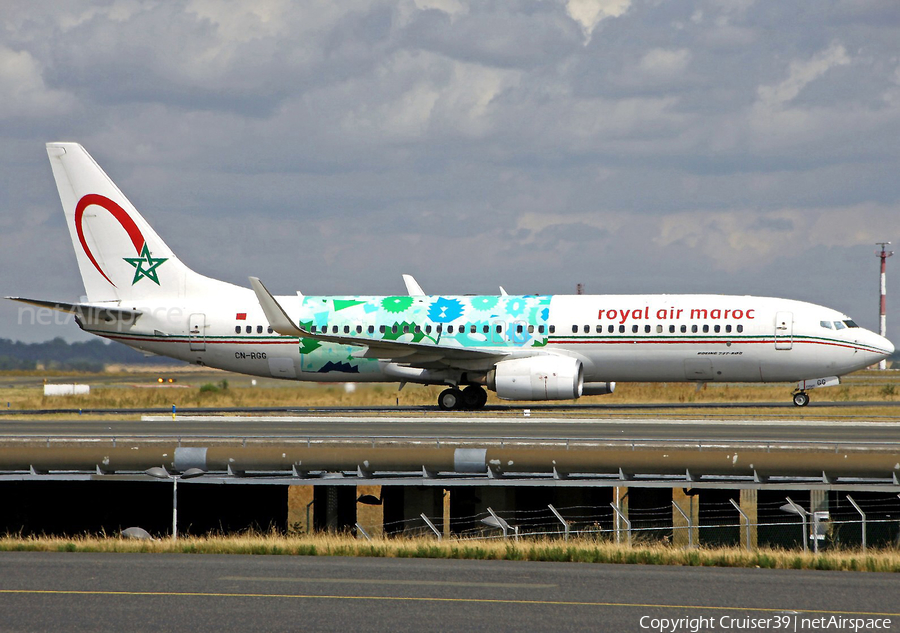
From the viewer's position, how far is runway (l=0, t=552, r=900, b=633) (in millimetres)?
11242

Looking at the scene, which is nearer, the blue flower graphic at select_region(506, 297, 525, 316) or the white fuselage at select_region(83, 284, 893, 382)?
the white fuselage at select_region(83, 284, 893, 382)

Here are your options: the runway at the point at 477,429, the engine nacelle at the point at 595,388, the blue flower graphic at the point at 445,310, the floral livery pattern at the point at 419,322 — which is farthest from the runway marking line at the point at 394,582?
the engine nacelle at the point at 595,388

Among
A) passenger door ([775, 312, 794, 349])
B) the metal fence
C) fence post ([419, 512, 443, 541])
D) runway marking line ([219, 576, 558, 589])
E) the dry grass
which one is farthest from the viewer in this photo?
passenger door ([775, 312, 794, 349])

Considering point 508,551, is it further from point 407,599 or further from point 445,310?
point 445,310

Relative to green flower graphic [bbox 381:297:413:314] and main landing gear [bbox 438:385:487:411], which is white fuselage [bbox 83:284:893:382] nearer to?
green flower graphic [bbox 381:297:413:314]

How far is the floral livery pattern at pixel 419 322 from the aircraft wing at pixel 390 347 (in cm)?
70

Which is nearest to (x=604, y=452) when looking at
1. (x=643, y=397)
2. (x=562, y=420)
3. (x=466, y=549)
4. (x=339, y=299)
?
(x=466, y=549)

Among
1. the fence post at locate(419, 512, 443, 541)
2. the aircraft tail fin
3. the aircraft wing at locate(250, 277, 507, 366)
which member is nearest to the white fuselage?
Answer: the aircraft wing at locate(250, 277, 507, 366)

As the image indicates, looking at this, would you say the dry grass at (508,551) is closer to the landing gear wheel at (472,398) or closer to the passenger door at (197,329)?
the landing gear wheel at (472,398)

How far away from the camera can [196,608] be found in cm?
1184

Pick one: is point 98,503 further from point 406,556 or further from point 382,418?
point 382,418

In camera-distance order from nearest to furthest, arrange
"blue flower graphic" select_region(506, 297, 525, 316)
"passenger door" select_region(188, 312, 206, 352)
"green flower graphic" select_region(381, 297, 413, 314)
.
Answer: "blue flower graphic" select_region(506, 297, 525, 316), "green flower graphic" select_region(381, 297, 413, 314), "passenger door" select_region(188, 312, 206, 352)

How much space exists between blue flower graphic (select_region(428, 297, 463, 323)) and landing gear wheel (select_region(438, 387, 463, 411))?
265cm

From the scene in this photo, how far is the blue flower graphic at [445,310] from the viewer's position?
41.1 m
